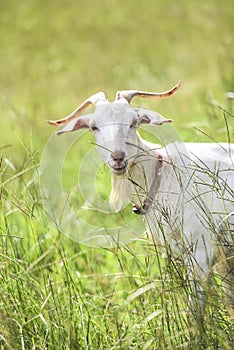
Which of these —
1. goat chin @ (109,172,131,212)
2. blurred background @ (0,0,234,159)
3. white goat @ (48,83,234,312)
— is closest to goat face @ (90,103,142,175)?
white goat @ (48,83,234,312)

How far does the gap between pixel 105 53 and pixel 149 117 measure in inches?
440

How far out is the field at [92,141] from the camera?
11.5 feet

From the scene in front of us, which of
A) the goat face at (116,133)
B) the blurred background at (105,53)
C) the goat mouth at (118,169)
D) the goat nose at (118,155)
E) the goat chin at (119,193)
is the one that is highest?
the blurred background at (105,53)

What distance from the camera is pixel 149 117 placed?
4.23m

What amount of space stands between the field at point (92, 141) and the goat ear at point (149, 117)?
367 millimetres

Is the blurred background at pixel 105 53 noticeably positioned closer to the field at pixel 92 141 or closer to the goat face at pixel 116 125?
the field at pixel 92 141

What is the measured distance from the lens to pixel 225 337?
3.14 metres

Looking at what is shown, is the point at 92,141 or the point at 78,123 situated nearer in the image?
the point at 78,123

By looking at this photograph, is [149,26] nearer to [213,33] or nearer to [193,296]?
Answer: [213,33]

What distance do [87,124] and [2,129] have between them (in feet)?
26.5

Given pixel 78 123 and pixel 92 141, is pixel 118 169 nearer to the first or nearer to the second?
pixel 78 123

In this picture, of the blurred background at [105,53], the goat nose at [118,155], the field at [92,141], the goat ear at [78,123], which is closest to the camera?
the field at [92,141]

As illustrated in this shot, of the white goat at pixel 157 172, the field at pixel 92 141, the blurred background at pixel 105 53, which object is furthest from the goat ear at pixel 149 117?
the blurred background at pixel 105 53

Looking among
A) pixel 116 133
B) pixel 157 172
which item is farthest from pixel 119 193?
pixel 116 133
